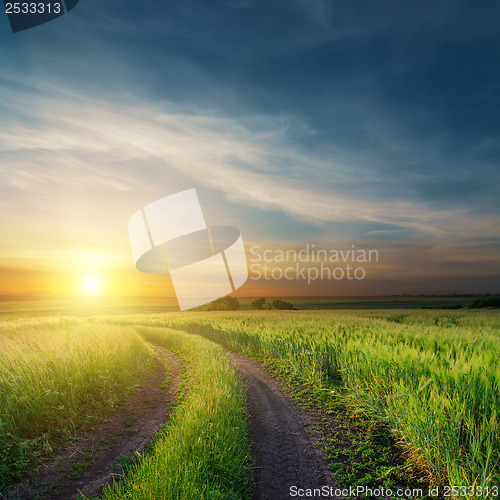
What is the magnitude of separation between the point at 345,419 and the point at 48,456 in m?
6.95

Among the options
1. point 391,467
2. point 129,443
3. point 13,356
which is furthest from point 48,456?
point 391,467

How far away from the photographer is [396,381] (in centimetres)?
773

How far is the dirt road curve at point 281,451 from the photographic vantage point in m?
5.48

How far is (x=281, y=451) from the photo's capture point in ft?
21.6

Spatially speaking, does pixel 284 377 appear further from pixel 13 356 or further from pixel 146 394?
pixel 13 356

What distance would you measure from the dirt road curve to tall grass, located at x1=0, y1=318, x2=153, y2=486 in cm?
445

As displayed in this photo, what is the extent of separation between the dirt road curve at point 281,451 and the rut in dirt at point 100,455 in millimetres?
2333

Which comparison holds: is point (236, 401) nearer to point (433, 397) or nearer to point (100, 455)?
point (100, 455)

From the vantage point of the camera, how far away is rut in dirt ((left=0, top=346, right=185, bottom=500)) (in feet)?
18.5

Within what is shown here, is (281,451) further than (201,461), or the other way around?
(281,451)

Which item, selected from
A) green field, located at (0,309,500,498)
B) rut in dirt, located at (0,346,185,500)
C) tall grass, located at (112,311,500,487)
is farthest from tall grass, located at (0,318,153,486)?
tall grass, located at (112,311,500,487)

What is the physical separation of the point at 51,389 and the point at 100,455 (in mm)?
2765

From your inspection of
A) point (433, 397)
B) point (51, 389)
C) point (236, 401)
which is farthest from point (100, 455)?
point (433, 397)

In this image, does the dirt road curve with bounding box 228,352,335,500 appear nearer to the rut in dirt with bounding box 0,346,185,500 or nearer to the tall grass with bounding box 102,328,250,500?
the tall grass with bounding box 102,328,250,500
